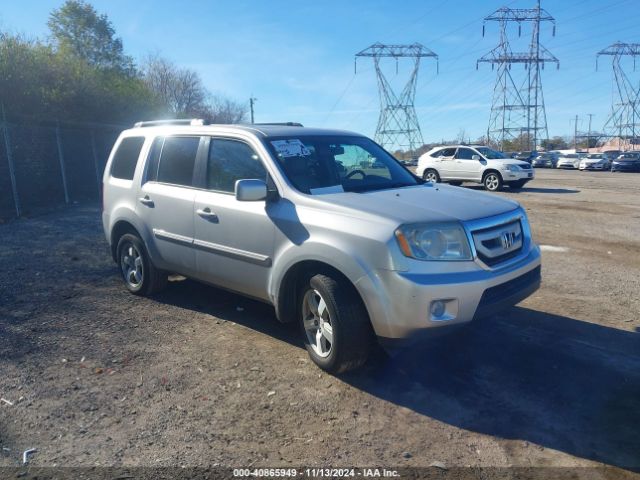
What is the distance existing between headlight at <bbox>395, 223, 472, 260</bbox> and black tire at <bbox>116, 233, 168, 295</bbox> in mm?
3212

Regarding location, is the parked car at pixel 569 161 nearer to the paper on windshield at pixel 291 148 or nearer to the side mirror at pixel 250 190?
the paper on windshield at pixel 291 148

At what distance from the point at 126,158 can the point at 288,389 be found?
3.65m

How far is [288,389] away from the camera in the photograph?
3.86m

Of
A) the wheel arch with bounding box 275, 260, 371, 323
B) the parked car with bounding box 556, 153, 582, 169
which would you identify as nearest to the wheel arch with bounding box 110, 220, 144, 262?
the wheel arch with bounding box 275, 260, 371, 323

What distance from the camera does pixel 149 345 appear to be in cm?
469

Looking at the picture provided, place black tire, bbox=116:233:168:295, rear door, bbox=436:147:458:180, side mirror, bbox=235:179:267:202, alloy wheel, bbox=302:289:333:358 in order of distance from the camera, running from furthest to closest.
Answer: rear door, bbox=436:147:458:180, black tire, bbox=116:233:168:295, side mirror, bbox=235:179:267:202, alloy wheel, bbox=302:289:333:358

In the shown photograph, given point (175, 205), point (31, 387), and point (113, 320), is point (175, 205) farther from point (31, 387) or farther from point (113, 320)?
point (31, 387)

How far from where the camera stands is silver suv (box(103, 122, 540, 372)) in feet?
11.7

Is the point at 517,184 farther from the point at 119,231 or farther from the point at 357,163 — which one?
the point at 119,231

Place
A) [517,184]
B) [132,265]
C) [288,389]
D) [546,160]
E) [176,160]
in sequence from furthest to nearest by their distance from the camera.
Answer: [546,160] → [517,184] → [132,265] → [176,160] → [288,389]

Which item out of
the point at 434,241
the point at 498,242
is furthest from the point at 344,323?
the point at 498,242

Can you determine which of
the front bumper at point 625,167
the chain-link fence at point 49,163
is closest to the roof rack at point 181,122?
the chain-link fence at point 49,163

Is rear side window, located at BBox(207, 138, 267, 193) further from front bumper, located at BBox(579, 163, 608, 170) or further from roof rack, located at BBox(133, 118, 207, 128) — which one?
front bumper, located at BBox(579, 163, 608, 170)

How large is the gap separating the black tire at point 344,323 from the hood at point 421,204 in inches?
21.7
